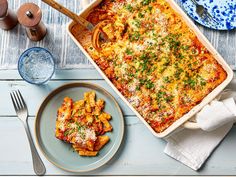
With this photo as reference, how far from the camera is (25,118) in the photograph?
8.53 ft

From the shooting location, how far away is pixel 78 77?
2613 mm

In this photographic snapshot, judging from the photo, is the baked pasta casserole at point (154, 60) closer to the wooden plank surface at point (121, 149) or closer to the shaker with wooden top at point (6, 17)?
the wooden plank surface at point (121, 149)

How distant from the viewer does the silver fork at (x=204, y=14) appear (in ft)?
A: 8.54

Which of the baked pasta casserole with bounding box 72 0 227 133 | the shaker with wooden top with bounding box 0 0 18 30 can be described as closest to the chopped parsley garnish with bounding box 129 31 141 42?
the baked pasta casserole with bounding box 72 0 227 133

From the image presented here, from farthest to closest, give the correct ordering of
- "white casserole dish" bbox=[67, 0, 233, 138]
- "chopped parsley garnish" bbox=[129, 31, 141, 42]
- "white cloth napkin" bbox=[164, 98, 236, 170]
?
"white cloth napkin" bbox=[164, 98, 236, 170]
"chopped parsley garnish" bbox=[129, 31, 141, 42]
"white casserole dish" bbox=[67, 0, 233, 138]

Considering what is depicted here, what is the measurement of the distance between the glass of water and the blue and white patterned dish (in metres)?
0.81

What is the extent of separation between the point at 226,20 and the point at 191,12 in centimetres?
20

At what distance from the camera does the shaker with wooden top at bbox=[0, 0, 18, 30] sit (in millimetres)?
2479

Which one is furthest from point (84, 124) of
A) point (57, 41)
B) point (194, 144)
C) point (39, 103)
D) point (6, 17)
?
point (6, 17)

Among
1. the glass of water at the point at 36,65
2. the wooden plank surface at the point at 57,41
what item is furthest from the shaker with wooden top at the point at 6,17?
the glass of water at the point at 36,65

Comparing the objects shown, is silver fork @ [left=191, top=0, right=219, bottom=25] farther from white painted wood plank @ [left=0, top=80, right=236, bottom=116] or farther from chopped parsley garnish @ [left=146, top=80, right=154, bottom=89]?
white painted wood plank @ [left=0, top=80, right=236, bottom=116]

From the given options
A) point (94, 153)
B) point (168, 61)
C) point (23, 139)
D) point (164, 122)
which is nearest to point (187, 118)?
point (164, 122)

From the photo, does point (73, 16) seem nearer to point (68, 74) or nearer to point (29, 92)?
point (68, 74)

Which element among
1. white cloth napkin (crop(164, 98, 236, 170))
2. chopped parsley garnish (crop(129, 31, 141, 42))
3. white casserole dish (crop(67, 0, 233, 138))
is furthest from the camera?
white cloth napkin (crop(164, 98, 236, 170))
